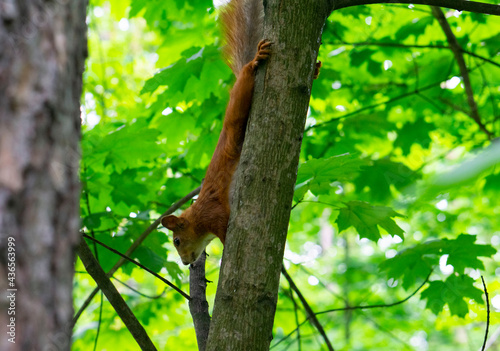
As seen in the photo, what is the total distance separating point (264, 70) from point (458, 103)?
9.85 feet

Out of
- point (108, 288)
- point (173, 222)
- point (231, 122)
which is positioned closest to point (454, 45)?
point (231, 122)

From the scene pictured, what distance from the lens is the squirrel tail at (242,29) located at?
110 inches

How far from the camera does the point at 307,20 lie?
1.87m

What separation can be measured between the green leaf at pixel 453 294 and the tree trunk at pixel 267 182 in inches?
75.3

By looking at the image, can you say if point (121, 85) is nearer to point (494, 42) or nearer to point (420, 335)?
point (494, 42)

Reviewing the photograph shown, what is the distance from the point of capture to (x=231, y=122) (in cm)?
273

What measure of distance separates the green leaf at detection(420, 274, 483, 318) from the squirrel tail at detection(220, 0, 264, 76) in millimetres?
1903

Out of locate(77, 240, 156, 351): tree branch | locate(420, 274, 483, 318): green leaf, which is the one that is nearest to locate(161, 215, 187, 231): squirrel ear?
locate(77, 240, 156, 351): tree branch

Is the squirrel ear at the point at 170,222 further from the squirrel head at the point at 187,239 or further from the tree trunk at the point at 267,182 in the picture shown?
the tree trunk at the point at 267,182

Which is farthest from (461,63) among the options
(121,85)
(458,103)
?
(121,85)

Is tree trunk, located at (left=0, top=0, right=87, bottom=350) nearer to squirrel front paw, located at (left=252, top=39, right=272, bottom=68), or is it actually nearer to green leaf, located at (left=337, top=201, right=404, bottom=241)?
squirrel front paw, located at (left=252, top=39, right=272, bottom=68)

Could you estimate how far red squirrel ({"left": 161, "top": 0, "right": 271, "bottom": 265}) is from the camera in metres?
2.54

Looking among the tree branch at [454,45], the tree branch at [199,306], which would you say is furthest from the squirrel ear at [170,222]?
the tree branch at [454,45]

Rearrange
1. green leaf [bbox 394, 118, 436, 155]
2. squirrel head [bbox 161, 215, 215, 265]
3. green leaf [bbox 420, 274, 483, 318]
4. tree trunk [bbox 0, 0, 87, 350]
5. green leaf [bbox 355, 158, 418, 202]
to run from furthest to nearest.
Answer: green leaf [bbox 394, 118, 436, 155] → green leaf [bbox 355, 158, 418, 202] → squirrel head [bbox 161, 215, 215, 265] → green leaf [bbox 420, 274, 483, 318] → tree trunk [bbox 0, 0, 87, 350]
